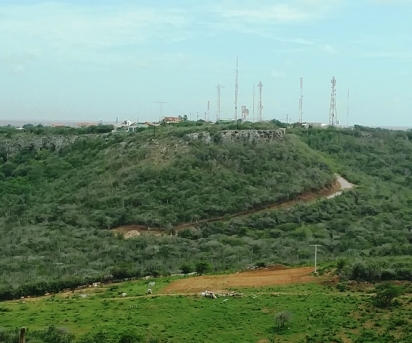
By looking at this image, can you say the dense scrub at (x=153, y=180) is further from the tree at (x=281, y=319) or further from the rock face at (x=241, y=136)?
the tree at (x=281, y=319)

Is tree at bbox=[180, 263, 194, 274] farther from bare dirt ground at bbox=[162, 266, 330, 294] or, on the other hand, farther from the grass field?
the grass field

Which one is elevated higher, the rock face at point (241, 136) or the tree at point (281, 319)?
the rock face at point (241, 136)

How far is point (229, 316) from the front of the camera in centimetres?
2697

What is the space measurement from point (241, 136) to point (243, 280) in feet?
107

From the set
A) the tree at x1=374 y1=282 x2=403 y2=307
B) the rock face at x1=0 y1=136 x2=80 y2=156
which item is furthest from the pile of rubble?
the rock face at x1=0 y1=136 x2=80 y2=156

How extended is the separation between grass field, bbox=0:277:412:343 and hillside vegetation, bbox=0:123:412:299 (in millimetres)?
4195

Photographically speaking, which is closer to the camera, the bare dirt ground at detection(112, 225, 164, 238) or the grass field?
the grass field

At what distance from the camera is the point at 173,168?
58.5 metres

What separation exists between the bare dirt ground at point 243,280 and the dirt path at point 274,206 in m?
16.1

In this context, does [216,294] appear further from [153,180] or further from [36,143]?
[36,143]

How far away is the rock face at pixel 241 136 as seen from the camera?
63406 millimetres

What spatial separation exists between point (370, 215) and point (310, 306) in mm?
28919

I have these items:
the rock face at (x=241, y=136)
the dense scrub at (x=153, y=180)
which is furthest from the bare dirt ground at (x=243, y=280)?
the rock face at (x=241, y=136)

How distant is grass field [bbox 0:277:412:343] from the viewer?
24.9 m
